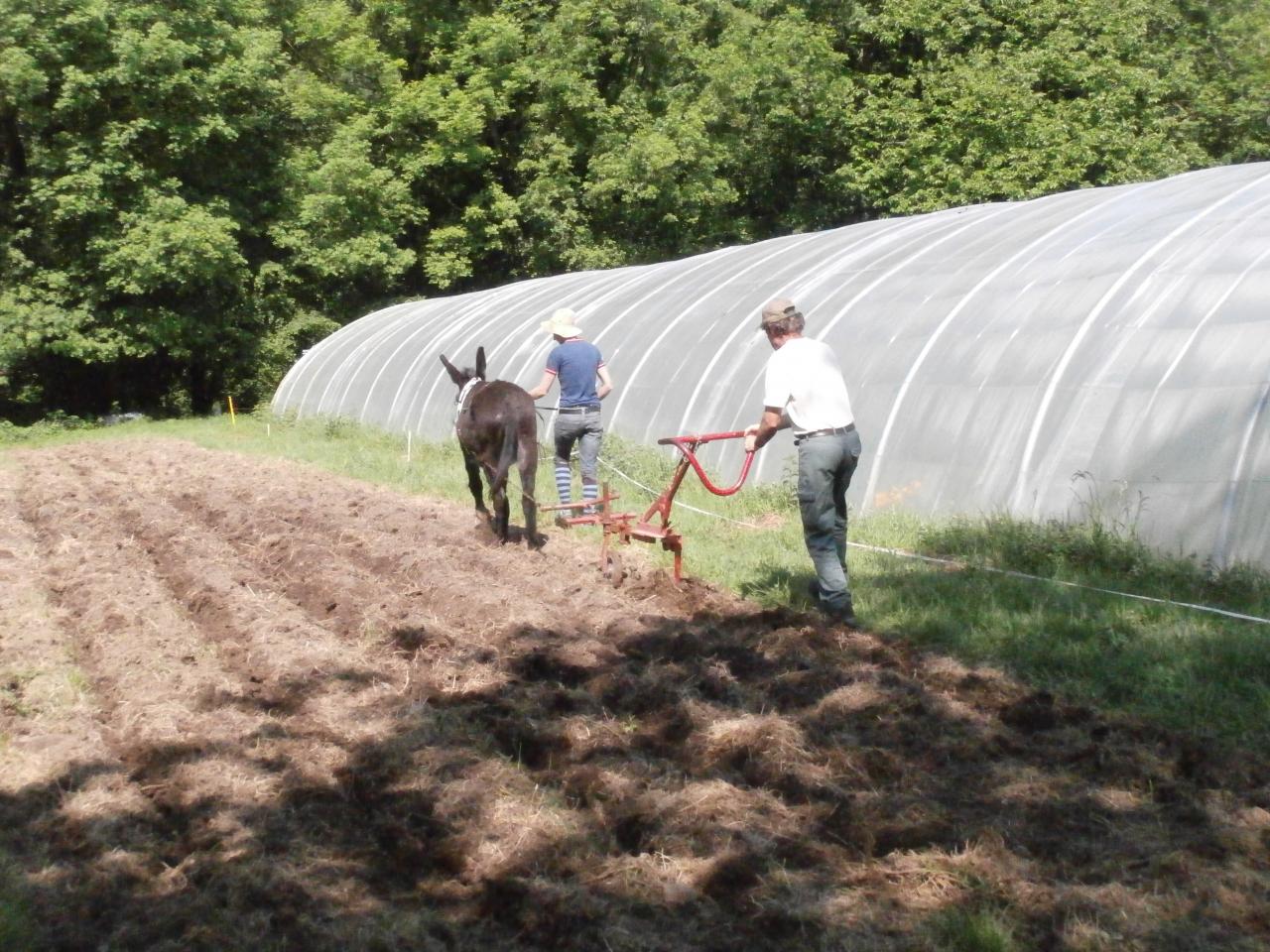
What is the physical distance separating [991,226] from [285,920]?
11.8m

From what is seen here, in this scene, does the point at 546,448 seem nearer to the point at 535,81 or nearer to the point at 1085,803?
the point at 1085,803

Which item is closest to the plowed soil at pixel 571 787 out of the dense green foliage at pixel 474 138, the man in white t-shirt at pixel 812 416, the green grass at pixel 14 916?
the green grass at pixel 14 916

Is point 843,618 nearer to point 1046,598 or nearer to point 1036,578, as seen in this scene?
point 1046,598

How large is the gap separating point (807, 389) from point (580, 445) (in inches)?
170

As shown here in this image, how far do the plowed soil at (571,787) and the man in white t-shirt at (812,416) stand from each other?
0.66m

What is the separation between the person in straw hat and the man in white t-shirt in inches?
140

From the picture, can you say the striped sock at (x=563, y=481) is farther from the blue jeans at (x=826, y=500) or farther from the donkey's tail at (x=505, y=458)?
the blue jeans at (x=826, y=500)

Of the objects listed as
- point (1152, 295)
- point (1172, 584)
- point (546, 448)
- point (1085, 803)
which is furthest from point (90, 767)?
point (546, 448)

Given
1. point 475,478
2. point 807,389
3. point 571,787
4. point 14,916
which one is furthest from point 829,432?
point 14,916

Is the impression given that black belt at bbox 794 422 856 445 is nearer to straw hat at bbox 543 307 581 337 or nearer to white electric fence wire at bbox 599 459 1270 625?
white electric fence wire at bbox 599 459 1270 625

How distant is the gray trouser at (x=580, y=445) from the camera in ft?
36.3

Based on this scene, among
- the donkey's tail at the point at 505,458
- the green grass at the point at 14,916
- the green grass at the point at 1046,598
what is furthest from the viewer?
the donkey's tail at the point at 505,458

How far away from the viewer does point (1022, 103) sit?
2970cm

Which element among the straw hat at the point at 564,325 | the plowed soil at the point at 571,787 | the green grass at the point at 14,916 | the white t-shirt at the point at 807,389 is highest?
the straw hat at the point at 564,325
